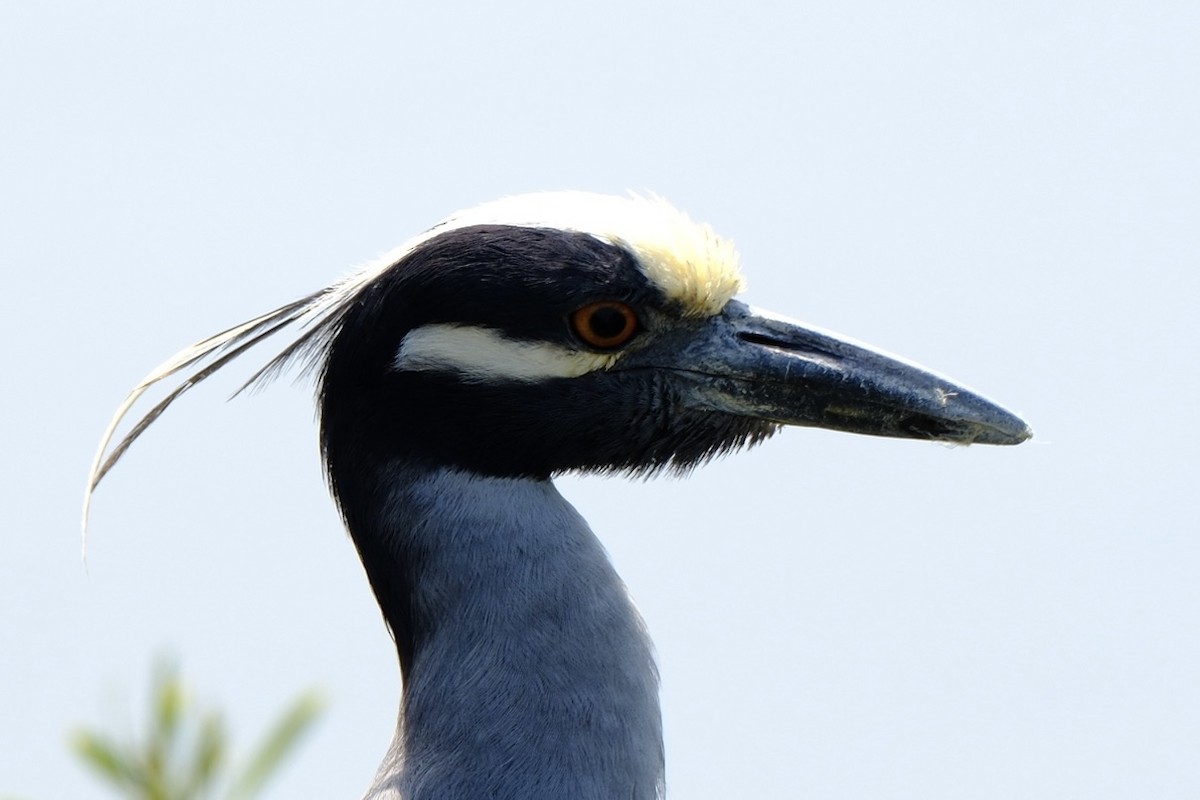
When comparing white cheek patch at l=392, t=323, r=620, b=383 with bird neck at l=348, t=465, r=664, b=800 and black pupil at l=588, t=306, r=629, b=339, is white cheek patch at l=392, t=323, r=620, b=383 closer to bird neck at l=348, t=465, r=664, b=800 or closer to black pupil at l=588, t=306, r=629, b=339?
black pupil at l=588, t=306, r=629, b=339

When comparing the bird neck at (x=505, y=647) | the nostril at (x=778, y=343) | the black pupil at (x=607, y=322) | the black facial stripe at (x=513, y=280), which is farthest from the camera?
the nostril at (x=778, y=343)

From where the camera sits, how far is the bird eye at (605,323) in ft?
13.9

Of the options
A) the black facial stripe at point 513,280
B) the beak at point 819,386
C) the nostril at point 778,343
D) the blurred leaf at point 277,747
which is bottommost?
the blurred leaf at point 277,747

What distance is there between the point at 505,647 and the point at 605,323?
82cm

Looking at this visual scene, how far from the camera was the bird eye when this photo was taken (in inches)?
167

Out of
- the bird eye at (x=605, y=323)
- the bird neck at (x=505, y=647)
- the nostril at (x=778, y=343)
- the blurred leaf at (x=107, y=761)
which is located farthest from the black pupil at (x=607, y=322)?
the blurred leaf at (x=107, y=761)

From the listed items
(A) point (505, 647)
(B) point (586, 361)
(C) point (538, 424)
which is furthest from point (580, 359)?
(A) point (505, 647)

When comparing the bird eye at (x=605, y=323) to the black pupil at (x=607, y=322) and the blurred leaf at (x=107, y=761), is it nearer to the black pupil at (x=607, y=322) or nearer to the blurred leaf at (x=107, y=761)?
the black pupil at (x=607, y=322)

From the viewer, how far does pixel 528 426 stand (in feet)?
14.2

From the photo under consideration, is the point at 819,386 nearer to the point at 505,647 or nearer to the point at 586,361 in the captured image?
the point at 586,361

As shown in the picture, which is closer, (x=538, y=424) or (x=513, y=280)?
(x=513, y=280)

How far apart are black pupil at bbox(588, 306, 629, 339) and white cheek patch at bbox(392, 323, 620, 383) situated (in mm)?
86

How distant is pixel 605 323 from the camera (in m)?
4.28

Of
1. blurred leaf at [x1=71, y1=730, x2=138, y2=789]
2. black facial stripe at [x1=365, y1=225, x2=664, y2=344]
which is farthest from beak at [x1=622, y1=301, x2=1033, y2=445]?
blurred leaf at [x1=71, y1=730, x2=138, y2=789]
